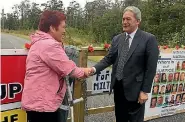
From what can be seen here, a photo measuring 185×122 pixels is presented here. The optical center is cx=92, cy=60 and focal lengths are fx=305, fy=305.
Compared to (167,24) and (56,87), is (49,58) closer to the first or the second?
(56,87)

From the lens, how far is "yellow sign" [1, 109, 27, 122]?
3531 millimetres

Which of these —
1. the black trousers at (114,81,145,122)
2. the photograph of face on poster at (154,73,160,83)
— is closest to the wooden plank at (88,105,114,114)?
the black trousers at (114,81,145,122)

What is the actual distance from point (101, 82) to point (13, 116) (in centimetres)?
157

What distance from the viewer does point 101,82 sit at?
4723mm

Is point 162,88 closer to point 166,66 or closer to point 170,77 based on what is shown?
point 170,77

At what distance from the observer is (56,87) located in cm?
299

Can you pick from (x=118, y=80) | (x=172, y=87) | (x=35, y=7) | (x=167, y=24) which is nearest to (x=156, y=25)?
(x=167, y=24)

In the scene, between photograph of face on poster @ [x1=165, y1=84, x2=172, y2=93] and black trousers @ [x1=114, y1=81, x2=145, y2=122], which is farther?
photograph of face on poster @ [x1=165, y1=84, x2=172, y2=93]

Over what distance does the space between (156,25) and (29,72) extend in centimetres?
3074

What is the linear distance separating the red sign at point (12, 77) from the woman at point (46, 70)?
517 mm

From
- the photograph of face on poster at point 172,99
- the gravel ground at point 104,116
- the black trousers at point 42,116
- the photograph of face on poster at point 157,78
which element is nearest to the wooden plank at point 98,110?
the gravel ground at point 104,116

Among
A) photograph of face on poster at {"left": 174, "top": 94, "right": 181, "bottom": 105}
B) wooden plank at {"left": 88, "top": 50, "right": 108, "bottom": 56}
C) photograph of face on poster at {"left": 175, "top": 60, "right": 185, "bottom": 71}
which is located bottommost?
photograph of face on poster at {"left": 174, "top": 94, "right": 181, "bottom": 105}

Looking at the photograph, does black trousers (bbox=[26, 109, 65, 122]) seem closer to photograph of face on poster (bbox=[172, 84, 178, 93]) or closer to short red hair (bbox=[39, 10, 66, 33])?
short red hair (bbox=[39, 10, 66, 33])

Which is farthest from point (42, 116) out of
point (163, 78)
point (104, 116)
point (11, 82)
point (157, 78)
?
point (163, 78)
